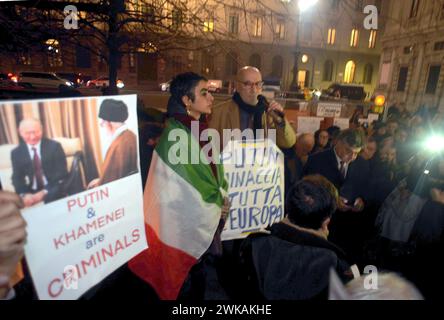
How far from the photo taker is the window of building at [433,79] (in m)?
19.4

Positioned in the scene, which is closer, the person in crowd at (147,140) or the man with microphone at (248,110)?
the man with microphone at (248,110)

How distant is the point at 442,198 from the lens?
2.66m

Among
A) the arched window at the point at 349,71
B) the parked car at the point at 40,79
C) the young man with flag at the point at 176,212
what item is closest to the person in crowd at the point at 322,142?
the young man with flag at the point at 176,212

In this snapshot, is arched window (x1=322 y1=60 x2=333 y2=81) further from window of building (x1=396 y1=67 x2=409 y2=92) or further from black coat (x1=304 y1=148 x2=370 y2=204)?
black coat (x1=304 y1=148 x2=370 y2=204)

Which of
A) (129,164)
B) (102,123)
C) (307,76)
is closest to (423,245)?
(129,164)

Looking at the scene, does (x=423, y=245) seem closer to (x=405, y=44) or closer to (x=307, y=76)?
(x=405, y=44)

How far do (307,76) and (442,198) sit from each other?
37.8 metres

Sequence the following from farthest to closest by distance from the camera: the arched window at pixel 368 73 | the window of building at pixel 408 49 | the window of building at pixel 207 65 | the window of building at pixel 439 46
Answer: the arched window at pixel 368 73 < the window of building at pixel 207 65 < the window of building at pixel 408 49 < the window of building at pixel 439 46

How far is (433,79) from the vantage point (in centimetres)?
1983

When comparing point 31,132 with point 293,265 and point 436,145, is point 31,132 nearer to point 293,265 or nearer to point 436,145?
point 293,265

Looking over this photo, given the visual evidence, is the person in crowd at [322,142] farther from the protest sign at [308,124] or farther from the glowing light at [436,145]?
the glowing light at [436,145]

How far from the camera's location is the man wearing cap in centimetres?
151

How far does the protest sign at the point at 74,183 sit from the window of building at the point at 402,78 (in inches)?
1017

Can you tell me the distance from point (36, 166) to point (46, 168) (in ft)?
0.13
